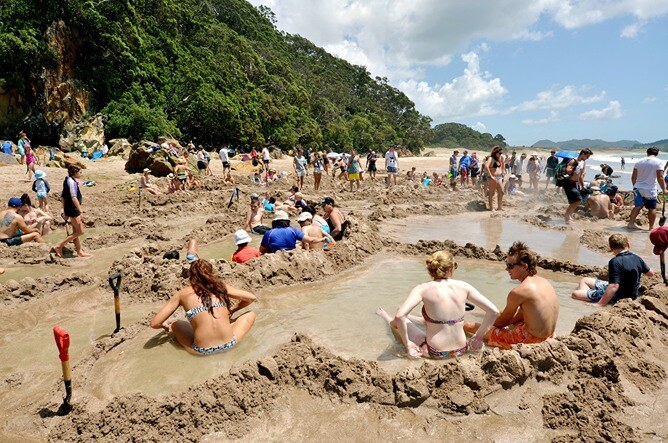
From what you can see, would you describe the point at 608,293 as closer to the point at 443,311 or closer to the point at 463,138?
the point at 443,311

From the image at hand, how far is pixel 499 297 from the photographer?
20.1 ft

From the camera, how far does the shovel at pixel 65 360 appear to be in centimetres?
321

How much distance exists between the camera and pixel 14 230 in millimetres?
8430

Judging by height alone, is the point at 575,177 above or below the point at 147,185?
above

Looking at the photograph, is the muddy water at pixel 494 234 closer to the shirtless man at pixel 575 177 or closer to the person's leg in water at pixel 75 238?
the shirtless man at pixel 575 177

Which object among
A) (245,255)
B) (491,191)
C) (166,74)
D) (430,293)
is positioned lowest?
(245,255)

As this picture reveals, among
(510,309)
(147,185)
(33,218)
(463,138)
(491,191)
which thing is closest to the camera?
(510,309)

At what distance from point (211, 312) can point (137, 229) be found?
266 inches

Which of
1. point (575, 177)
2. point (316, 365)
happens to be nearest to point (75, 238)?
point (316, 365)

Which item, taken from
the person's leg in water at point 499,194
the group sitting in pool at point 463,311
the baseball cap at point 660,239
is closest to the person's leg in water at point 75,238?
the group sitting in pool at point 463,311

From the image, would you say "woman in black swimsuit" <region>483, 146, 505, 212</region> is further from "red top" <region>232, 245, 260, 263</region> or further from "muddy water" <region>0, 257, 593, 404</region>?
"red top" <region>232, 245, 260, 263</region>

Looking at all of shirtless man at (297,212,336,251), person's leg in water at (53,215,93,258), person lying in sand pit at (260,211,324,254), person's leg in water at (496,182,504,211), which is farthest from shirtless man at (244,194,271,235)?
person's leg in water at (496,182,504,211)

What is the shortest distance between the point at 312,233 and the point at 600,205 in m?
8.24

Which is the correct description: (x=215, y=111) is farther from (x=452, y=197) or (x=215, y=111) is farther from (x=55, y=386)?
(x=55, y=386)
